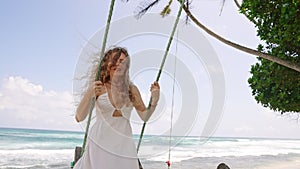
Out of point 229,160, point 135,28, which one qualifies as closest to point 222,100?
point 135,28

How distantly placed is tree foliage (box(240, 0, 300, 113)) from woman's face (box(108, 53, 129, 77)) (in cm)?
343

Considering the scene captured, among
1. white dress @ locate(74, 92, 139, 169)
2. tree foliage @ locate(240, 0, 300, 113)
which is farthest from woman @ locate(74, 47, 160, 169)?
tree foliage @ locate(240, 0, 300, 113)

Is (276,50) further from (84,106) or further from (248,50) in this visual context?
(84,106)

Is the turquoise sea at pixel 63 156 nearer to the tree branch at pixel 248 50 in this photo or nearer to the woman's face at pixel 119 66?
the tree branch at pixel 248 50

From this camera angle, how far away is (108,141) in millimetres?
2297

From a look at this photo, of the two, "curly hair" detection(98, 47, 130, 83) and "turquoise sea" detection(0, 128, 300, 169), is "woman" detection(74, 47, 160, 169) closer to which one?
"curly hair" detection(98, 47, 130, 83)

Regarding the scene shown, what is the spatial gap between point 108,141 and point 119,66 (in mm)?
455

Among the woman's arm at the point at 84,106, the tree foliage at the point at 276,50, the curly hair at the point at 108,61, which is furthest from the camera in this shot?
the tree foliage at the point at 276,50

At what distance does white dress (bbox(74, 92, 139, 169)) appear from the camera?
2293 millimetres

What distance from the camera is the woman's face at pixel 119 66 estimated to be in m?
2.37

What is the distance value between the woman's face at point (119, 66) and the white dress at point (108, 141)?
0.15 metres

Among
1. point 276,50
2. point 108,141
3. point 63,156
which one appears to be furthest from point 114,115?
point 63,156

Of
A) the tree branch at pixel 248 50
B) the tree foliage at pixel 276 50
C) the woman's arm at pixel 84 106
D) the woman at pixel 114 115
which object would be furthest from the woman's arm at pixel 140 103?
the tree branch at pixel 248 50

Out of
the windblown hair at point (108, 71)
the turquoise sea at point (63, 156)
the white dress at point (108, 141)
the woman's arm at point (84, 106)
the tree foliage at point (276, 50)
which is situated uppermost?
the tree foliage at point (276, 50)
